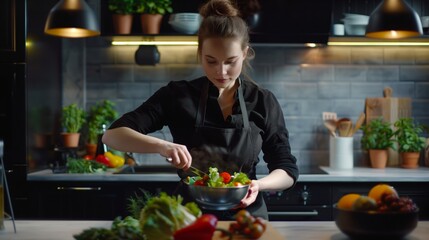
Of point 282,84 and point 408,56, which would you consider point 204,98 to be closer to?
point 282,84

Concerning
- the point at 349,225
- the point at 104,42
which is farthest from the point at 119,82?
the point at 349,225

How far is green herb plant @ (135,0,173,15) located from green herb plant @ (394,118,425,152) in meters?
1.76

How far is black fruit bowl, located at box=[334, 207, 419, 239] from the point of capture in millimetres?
1508

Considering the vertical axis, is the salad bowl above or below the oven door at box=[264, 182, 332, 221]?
above

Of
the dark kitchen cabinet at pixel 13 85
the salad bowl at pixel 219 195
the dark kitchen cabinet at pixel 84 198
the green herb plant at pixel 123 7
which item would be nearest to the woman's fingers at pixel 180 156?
the salad bowl at pixel 219 195

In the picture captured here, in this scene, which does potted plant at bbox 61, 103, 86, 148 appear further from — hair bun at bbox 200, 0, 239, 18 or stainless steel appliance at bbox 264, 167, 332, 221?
hair bun at bbox 200, 0, 239, 18

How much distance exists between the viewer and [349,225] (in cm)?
155

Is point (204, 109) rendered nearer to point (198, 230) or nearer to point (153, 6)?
point (198, 230)

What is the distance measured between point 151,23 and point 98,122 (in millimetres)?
810

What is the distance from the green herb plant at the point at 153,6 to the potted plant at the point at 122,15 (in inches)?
2.2

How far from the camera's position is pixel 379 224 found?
151 cm

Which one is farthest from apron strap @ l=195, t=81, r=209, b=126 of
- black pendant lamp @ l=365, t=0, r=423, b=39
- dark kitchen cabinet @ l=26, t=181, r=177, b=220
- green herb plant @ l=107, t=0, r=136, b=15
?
green herb plant @ l=107, t=0, r=136, b=15

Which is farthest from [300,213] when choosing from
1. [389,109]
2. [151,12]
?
[151,12]

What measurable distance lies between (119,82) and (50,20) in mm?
1296
